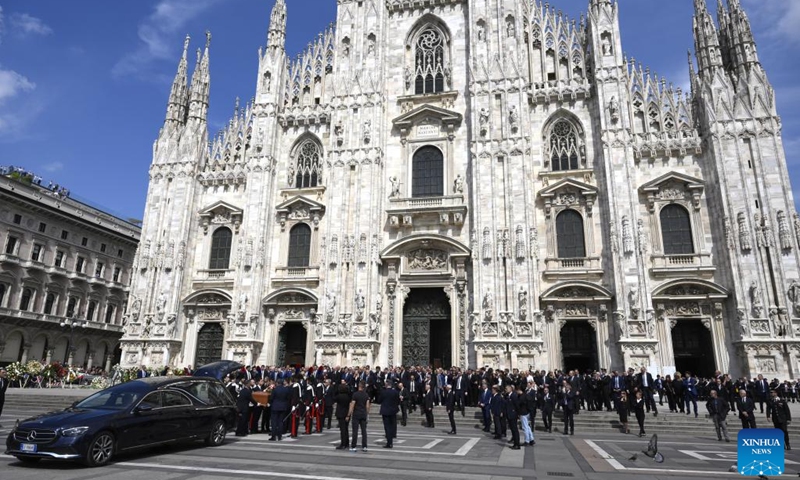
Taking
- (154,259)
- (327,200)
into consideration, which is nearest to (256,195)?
(327,200)

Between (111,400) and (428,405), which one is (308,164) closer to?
(428,405)

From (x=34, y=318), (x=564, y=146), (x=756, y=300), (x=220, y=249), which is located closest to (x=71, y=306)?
(x=34, y=318)

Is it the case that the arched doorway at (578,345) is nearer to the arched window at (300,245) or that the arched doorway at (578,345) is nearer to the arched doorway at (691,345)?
the arched doorway at (691,345)

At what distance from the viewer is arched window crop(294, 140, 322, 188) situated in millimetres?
30672

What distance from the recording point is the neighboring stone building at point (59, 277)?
38.1 metres

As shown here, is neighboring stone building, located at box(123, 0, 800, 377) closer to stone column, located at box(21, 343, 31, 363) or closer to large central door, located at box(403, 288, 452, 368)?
large central door, located at box(403, 288, 452, 368)

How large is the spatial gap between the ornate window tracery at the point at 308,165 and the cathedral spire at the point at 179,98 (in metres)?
8.31

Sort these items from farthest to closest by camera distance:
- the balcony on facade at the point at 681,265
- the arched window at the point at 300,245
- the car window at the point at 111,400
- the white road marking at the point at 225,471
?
1. the arched window at the point at 300,245
2. the balcony on facade at the point at 681,265
3. the car window at the point at 111,400
4. the white road marking at the point at 225,471

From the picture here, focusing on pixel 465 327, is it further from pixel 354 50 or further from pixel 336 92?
pixel 354 50

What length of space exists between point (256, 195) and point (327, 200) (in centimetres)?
415

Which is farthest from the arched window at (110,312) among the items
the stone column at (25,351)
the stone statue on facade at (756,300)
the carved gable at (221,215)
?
the stone statue on facade at (756,300)

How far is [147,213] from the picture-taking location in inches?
1229

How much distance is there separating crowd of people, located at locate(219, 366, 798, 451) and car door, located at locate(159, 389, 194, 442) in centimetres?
241

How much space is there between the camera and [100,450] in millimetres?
9078
